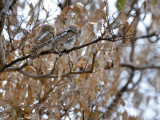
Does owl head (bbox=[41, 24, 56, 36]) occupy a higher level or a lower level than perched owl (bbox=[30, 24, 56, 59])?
higher

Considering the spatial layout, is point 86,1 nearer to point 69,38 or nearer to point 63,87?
point 69,38

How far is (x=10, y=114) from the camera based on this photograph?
4.25 meters

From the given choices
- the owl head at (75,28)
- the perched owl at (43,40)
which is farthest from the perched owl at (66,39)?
the perched owl at (43,40)

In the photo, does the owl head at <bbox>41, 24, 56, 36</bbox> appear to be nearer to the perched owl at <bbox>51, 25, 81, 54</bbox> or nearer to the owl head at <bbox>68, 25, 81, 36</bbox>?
the perched owl at <bbox>51, 25, 81, 54</bbox>

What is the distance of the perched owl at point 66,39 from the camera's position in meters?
4.79

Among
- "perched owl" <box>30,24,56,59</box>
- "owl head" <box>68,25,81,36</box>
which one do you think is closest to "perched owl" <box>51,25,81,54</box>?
"owl head" <box>68,25,81,36</box>

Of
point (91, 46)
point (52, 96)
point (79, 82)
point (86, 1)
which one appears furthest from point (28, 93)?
point (86, 1)

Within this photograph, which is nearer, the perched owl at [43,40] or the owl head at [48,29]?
the perched owl at [43,40]

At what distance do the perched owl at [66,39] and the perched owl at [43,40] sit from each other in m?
0.11

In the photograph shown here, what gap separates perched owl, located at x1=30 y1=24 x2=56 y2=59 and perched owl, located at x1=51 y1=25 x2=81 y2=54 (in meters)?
0.11

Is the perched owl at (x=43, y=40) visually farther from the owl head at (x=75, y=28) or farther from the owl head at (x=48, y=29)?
the owl head at (x=75, y=28)

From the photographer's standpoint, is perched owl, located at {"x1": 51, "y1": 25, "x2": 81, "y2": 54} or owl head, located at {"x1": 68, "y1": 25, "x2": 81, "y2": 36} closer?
→ perched owl, located at {"x1": 51, "y1": 25, "x2": 81, "y2": 54}

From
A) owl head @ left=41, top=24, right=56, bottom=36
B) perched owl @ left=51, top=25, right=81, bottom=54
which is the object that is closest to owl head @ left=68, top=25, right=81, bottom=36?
perched owl @ left=51, top=25, right=81, bottom=54

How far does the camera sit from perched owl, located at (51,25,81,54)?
4785 mm
